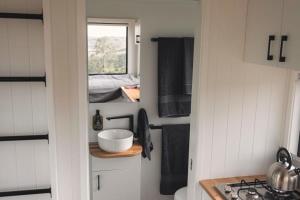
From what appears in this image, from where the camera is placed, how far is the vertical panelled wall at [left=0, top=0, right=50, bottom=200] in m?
1.75

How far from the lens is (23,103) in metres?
1.83

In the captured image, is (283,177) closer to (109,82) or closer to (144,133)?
(144,133)

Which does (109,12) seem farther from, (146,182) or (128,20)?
(146,182)

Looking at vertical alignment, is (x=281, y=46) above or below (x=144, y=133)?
above

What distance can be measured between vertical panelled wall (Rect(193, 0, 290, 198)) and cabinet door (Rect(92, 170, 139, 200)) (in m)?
1.14

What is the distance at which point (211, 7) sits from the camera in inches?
79.3

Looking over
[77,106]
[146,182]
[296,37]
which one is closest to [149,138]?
[146,182]

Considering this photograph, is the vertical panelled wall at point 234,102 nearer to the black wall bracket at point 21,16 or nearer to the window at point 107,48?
the black wall bracket at point 21,16

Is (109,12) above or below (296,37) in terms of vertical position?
above

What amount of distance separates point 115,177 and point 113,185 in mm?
87

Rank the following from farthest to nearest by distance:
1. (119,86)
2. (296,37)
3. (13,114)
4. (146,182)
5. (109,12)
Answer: (146,182) → (119,86) → (109,12) → (13,114) → (296,37)

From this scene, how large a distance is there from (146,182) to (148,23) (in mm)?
1753

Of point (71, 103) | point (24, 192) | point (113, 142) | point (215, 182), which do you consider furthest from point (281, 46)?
point (113, 142)

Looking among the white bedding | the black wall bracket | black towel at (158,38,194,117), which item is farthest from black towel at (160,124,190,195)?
the black wall bracket
